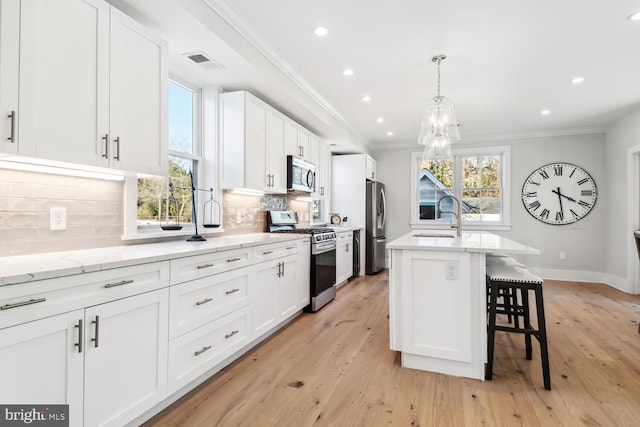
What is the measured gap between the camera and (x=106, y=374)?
4.72ft

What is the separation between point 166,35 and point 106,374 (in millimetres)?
2102

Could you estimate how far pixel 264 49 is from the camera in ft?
9.29

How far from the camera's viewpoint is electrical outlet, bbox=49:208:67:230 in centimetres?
180

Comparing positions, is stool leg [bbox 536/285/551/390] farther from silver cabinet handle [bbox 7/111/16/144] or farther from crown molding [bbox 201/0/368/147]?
silver cabinet handle [bbox 7/111/16/144]

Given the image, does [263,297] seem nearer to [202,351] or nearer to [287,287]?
[287,287]

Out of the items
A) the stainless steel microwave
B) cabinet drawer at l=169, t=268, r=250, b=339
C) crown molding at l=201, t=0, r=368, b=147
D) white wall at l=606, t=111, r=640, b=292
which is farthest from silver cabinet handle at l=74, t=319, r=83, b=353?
white wall at l=606, t=111, r=640, b=292

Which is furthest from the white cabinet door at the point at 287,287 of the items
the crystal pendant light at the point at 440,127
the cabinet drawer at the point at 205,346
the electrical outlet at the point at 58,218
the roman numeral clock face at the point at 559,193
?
the roman numeral clock face at the point at 559,193

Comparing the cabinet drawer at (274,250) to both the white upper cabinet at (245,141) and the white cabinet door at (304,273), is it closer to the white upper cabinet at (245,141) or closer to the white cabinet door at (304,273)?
the white cabinet door at (304,273)

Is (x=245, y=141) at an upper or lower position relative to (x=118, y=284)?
upper

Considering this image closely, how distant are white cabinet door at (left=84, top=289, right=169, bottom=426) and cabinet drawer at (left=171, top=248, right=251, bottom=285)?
136 millimetres

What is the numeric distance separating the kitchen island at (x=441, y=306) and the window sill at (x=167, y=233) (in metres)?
1.63

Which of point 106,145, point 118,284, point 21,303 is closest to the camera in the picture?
point 21,303

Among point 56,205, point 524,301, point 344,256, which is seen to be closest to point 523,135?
point 344,256

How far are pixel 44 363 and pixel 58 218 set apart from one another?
3.02 feet
